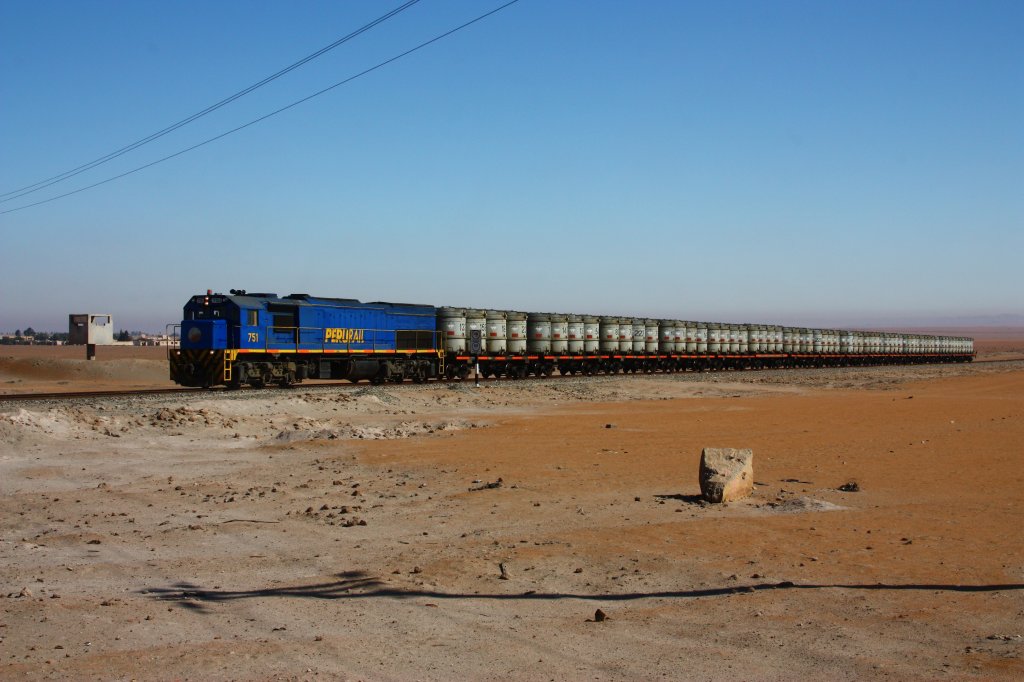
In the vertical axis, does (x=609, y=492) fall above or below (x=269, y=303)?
below

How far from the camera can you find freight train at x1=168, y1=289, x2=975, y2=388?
108ft

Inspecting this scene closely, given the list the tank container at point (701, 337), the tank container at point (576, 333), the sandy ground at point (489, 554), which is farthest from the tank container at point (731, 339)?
the sandy ground at point (489, 554)

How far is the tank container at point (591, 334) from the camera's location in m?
Answer: 53.0

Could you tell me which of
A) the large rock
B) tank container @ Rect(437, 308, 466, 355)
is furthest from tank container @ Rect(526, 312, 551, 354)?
the large rock

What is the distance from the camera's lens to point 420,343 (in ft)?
138

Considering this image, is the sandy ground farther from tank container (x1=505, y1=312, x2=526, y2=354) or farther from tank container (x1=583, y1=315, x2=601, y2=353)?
tank container (x1=583, y1=315, x2=601, y2=353)

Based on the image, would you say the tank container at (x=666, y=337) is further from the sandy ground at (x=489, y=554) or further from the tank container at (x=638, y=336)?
the sandy ground at (x=489, y=554)

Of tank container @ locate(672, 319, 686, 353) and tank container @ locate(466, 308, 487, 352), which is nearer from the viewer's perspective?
tank container @ locate(466, 308, 487, 352)

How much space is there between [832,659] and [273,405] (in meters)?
22.6

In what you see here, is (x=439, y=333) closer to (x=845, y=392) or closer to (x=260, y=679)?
(x=845, y=392)

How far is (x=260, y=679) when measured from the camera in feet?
Answer: 23.1

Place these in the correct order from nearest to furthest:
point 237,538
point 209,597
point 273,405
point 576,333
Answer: point 209,597, point 237,538, point 273,405, point 576,333

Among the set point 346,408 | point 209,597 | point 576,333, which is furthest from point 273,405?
point 576,333

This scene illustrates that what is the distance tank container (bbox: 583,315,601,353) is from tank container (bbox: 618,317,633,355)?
7.14ft
